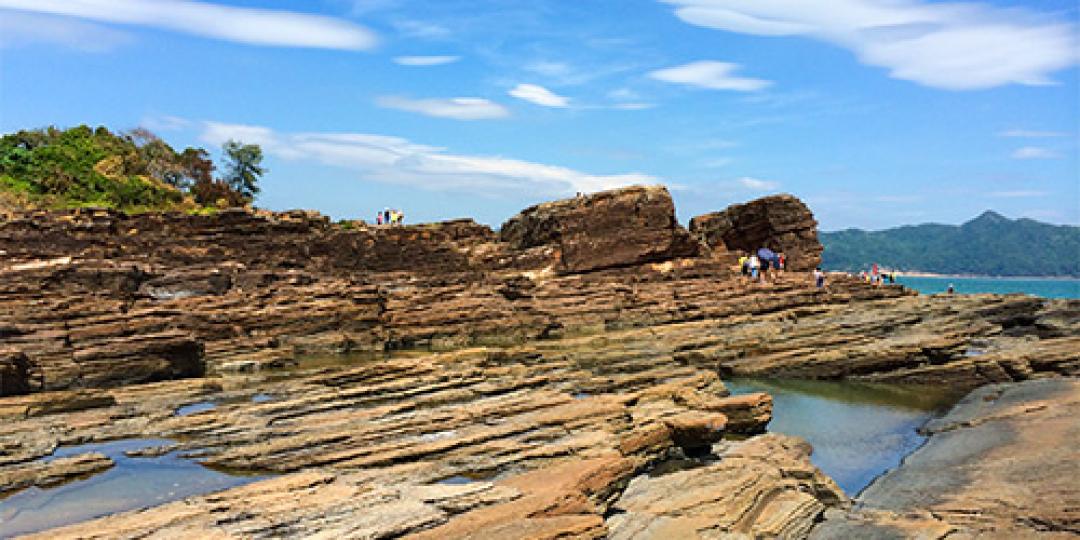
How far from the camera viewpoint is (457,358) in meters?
23.6

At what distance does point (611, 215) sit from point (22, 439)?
32649 mm

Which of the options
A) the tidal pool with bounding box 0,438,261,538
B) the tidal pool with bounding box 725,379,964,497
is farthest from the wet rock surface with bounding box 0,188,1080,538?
the tidal pool with bounding box 725,379,964,497

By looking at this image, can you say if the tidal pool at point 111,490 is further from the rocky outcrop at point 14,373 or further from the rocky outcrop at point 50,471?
the rocky outcrop at point 14,373

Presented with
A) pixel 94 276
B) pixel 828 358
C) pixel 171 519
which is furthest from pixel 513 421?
pixel 94 276

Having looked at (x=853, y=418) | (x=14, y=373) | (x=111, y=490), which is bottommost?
(x=853, y=418)

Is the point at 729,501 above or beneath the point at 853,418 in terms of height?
above

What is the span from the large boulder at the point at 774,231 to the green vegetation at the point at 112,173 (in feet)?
131

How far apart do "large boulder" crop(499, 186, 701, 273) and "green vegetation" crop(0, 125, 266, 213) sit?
29.6 meters

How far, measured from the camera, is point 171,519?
10031 mm

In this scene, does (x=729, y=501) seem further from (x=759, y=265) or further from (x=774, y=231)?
(x=774, y=231)

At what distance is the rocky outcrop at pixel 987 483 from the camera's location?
1152 cm

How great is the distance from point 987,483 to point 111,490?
17182 mm

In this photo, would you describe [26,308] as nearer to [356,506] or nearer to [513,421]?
[513,421]

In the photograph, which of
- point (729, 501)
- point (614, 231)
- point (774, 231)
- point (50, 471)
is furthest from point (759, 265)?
point (50, 471)
